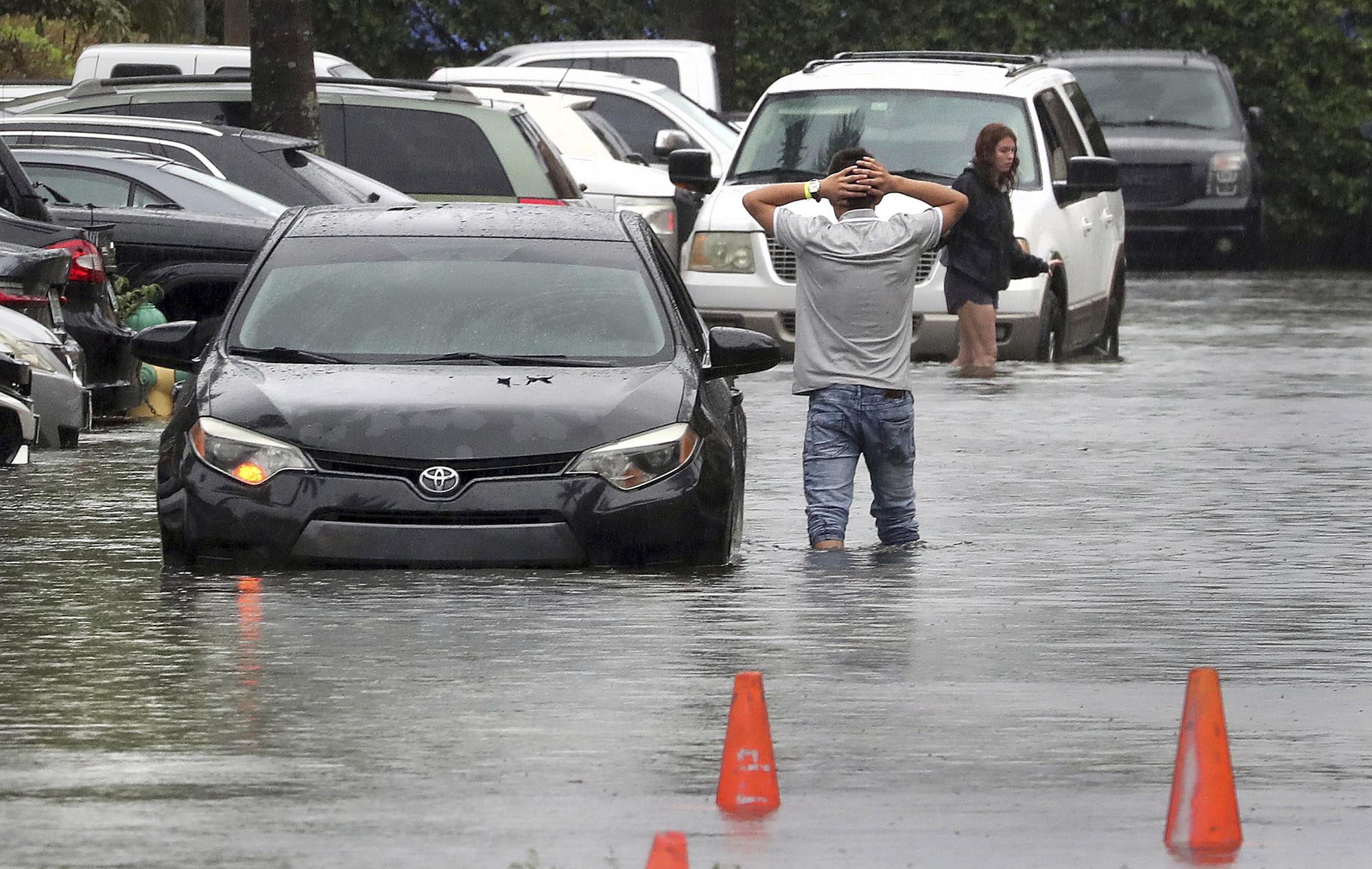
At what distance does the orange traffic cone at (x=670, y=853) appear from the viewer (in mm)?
5781

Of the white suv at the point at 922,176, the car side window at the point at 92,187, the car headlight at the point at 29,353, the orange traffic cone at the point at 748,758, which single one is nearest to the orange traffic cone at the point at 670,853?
the orange traffic cone at the point at 748,758

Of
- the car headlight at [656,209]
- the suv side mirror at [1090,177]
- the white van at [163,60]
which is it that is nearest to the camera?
the suv side mirror at [1090,177]

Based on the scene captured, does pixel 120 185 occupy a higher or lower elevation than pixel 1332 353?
higher

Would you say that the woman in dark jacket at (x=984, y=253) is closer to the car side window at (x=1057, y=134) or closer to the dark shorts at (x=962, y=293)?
the dark shorts at (x=962, y=293)

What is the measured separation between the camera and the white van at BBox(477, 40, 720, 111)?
109 feet

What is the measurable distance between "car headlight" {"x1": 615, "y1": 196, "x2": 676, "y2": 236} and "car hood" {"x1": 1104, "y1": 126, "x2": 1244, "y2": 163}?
8.27m

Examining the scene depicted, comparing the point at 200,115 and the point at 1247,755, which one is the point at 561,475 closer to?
the point at 1247,755

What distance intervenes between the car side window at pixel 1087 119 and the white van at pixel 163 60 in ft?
24.1

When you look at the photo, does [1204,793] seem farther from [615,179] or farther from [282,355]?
[615,179]

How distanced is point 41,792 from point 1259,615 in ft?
14.5

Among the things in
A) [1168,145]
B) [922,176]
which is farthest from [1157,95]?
[922,176]

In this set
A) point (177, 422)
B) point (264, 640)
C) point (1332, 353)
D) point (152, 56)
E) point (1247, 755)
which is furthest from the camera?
point (152, 56)

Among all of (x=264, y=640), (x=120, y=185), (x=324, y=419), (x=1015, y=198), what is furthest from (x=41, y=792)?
(x=1015, y=198)

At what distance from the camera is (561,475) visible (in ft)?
35.6
